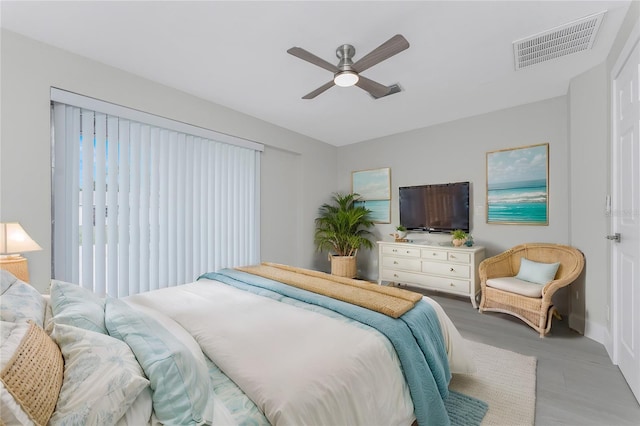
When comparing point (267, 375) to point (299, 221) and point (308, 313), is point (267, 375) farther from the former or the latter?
point (299, 221)

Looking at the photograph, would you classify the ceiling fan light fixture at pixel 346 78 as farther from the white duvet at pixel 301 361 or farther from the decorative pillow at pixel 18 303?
the decorative pillow at pixel 18 303

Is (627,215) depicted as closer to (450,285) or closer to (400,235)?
(450,285)

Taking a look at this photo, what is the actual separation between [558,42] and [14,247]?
4.29 meters

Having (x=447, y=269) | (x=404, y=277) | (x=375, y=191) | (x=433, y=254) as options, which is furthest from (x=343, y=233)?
(x=447, y=269)

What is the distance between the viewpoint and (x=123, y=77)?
8.52 ft

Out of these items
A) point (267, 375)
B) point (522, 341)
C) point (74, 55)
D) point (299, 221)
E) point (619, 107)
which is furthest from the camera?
point (299, 221)

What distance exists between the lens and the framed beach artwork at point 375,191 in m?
4.69

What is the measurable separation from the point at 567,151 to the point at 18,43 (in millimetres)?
5277

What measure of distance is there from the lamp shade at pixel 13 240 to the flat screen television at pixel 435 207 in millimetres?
4213

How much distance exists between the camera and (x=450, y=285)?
3564 mm

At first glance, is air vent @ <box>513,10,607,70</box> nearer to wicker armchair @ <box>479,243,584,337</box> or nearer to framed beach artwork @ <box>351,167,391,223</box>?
wicker armchair @ <box>479,243,584,337</box>

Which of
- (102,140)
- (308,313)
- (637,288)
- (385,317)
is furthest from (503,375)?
(102,140)

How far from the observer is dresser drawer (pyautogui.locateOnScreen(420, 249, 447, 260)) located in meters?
3.62


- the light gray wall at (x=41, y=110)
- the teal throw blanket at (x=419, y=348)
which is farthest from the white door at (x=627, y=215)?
the light gray wall at (x=41, y=110)
